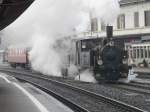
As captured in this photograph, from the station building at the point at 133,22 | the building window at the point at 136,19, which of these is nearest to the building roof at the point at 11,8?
the station building at the point at 133,22

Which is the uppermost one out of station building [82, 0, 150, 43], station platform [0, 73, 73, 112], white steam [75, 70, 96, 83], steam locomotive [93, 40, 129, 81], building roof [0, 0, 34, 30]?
station building [82, 0, 150, 43]

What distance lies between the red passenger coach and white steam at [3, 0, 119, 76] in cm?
540

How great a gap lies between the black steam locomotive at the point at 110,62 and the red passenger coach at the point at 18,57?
16.9 metres

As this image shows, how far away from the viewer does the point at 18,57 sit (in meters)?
47.9

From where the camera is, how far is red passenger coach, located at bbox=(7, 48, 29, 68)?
44.1 meters

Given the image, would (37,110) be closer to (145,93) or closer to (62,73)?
(145,93)

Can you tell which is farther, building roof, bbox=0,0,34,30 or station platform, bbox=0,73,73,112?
building roof, bbox=0,0,34,30

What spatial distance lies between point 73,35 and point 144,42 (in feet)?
68.3

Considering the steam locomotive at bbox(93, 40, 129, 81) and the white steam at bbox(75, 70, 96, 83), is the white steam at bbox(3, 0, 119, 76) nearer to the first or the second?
the steam locomotive at bbox(93, 40, 129, 81)

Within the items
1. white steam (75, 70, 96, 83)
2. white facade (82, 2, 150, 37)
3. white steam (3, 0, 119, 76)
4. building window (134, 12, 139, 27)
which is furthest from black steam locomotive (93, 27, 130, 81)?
building window (134, 12, 139, 27)

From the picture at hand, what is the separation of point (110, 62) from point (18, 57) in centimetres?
2315

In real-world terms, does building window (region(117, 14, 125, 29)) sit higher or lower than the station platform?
higher

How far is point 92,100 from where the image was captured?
57.8ft

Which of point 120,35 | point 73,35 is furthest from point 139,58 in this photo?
point 73,35
